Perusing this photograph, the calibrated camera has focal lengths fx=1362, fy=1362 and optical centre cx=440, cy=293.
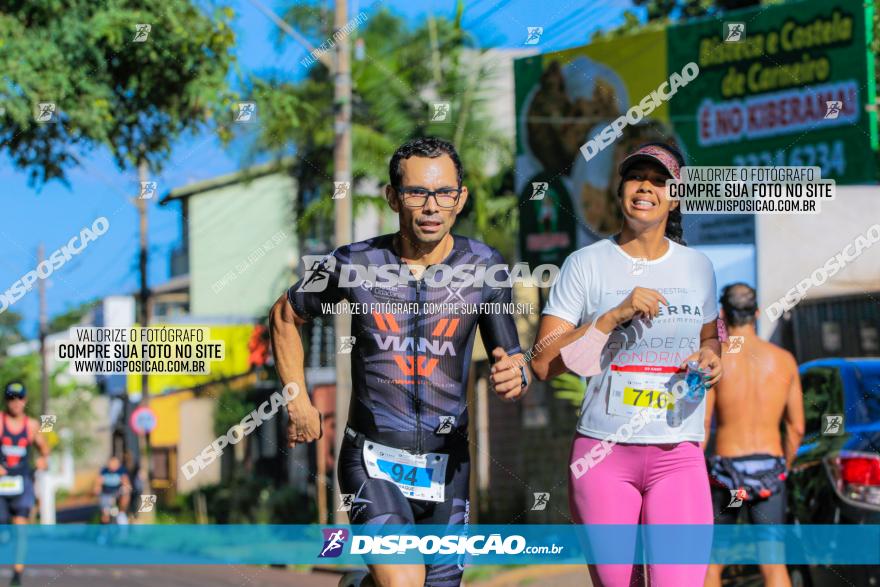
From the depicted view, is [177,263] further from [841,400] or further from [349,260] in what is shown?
[349,260]

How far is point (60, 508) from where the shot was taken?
162ft

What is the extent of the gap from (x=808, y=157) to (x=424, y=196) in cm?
881

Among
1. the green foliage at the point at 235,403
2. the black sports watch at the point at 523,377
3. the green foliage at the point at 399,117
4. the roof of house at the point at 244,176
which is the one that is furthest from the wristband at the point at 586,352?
the green foliage at the point at 235,403

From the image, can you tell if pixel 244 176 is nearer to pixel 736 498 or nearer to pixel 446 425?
pixel 736 498

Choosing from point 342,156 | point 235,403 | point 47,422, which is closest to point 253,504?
point 235,403

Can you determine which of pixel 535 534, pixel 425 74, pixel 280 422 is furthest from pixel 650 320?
pixel 280 422

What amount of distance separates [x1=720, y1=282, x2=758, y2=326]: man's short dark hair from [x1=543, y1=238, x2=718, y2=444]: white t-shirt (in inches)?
75.6

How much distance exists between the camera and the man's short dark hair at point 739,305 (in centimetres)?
738

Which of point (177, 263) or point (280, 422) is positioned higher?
point (177, 263)

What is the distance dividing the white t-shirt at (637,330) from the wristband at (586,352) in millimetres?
86

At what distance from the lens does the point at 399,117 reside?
16094 millimetres

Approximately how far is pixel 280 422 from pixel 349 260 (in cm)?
1905

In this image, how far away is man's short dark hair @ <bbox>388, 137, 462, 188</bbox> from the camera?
557 cm

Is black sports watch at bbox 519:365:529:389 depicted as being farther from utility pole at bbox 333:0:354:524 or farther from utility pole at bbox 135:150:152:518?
utility pole at bbox 333:0:354:524
